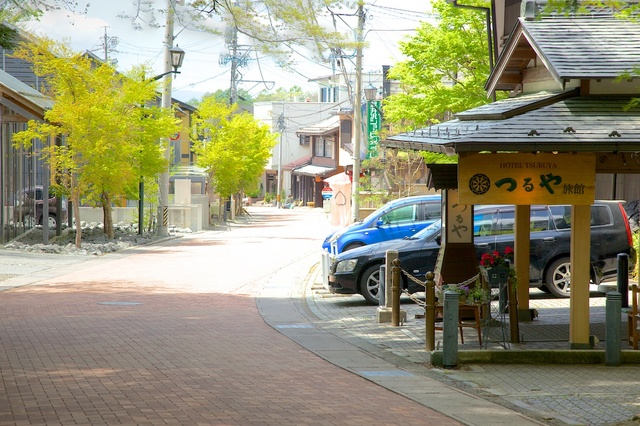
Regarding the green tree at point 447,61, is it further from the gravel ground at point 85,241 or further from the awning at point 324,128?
the awning at point 324,128

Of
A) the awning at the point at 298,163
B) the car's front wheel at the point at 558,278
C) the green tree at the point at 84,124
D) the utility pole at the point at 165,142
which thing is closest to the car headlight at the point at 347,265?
the car's front wheel at the point at 558,278

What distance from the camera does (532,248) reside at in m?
17.2

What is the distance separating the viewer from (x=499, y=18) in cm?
1827

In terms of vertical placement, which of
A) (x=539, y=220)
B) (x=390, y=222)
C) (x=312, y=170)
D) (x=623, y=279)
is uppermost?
(x=312, y=170)

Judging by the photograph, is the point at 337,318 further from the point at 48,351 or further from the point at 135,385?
the point at 135,385

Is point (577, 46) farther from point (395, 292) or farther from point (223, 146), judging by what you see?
point (223, 146)

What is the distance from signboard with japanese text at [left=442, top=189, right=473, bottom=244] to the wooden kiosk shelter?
6.53ft

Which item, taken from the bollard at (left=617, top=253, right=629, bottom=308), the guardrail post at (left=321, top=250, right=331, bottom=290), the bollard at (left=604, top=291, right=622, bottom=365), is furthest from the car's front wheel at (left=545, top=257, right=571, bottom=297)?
the bollard at (left=604, top=291, right=622, bottom=365)

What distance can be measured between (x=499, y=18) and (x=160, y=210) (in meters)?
21.5

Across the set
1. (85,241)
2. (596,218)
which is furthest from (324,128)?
(596,218)

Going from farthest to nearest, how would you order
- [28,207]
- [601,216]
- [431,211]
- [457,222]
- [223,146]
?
[223,146] → [28,207] → [431,211] → [601,216] → [457,222]

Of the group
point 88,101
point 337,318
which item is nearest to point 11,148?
point 88,101

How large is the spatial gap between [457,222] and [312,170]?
2649 inches

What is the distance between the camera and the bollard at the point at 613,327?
10.8 m
